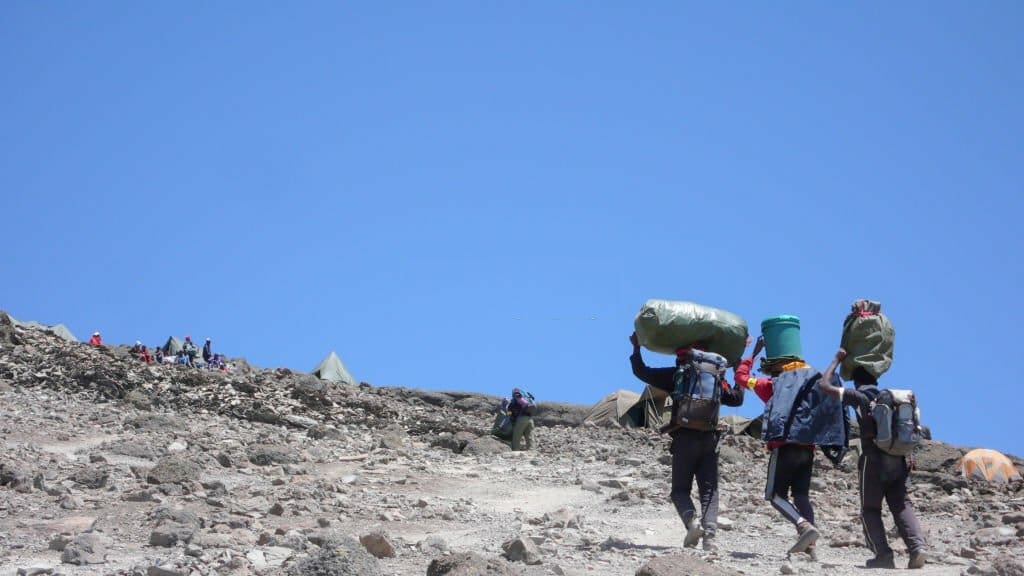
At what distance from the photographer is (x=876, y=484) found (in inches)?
309

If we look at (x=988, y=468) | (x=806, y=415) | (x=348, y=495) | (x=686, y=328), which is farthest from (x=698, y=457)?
(x=988, y=468)

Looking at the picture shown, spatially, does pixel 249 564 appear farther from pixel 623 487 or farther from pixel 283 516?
pixel 623 487

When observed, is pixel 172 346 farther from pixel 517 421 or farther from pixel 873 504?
pixel 873 504

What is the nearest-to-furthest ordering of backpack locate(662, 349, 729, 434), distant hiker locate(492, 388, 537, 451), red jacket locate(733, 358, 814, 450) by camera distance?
backpack locate(662, 349, 729, 434) < red jacket locate(733, 358, 814, 450) < distant hiker locate(492, 388, 537, 451)

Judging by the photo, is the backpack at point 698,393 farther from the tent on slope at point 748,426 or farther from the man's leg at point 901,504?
the tent on slope at point 748,426

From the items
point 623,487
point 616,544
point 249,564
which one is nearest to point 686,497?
point 616,544

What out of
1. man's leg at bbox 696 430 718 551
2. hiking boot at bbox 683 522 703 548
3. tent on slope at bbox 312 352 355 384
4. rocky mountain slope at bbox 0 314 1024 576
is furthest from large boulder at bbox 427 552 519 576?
tent on slope at bbox 312 352 355 384

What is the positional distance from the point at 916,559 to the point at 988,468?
10.7 meters

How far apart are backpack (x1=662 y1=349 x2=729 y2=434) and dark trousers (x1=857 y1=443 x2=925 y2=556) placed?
3.56 feet

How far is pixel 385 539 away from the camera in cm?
742

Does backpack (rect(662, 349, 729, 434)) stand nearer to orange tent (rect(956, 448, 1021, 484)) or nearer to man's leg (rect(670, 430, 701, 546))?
man's leg (rect(670, 430, 701, 546))

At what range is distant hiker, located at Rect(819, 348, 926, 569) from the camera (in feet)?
25.4

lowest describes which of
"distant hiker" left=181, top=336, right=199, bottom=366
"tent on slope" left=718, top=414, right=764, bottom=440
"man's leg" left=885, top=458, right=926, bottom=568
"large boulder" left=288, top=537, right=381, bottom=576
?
"large boulder" left=288, top=537, right=381, bottom=576

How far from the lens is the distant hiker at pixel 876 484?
7.75 metres
